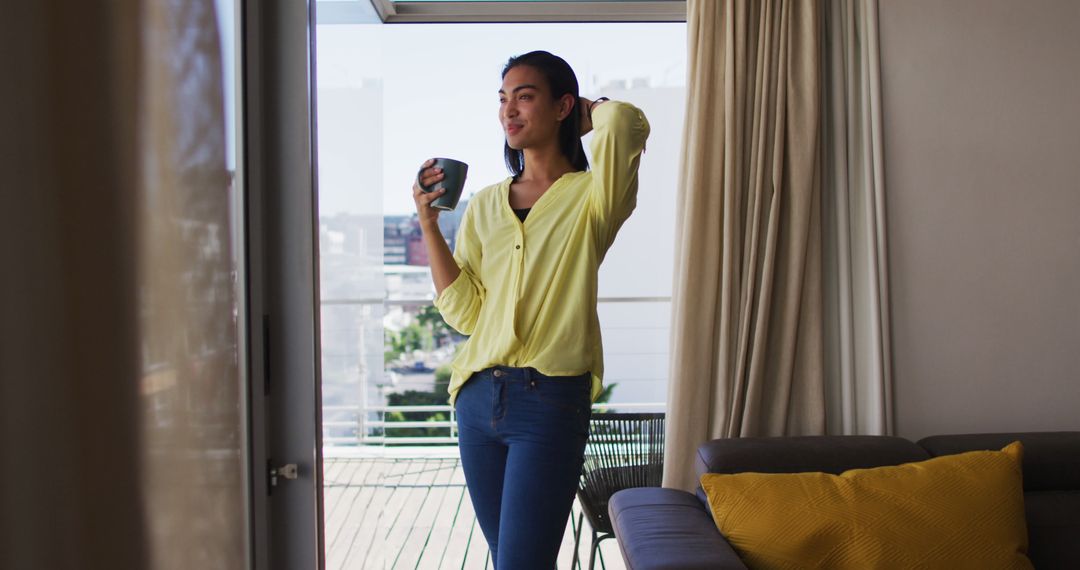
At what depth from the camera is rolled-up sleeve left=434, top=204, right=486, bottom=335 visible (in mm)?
1593

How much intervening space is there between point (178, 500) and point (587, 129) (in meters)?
0.99

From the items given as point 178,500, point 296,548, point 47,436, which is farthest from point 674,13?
point 47,436

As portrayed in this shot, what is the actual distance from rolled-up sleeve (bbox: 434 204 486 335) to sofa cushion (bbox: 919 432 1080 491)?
1402 millimetres

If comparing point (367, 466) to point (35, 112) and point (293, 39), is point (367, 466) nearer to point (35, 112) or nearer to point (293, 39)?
point (293, 39)

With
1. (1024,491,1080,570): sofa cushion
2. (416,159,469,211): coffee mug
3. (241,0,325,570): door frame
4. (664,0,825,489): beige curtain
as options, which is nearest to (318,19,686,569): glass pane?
(241,0,325,570): door frame

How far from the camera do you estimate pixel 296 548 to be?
144cm

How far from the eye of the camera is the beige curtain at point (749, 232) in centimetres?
256

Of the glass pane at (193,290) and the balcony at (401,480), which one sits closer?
the glass pane at (193,290)

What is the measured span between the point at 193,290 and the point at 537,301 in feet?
2.18

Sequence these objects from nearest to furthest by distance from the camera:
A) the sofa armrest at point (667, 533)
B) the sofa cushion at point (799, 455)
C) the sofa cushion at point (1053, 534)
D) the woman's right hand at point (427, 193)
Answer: the woman's right hand at point (427, 193) → the sofa armrest at point (667, 533) → the sofa cushion at point (1053, 534) → the sofa cushion at point (799, 455)

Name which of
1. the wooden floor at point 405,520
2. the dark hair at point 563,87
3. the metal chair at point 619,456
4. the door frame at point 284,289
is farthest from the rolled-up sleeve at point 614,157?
the metal chair at point 619,456

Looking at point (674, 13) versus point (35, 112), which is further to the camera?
point (674, 13)

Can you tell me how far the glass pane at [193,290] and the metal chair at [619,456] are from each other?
1.38m

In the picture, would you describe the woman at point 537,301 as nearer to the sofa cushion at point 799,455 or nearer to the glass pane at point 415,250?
the glass pane at point 415,250
